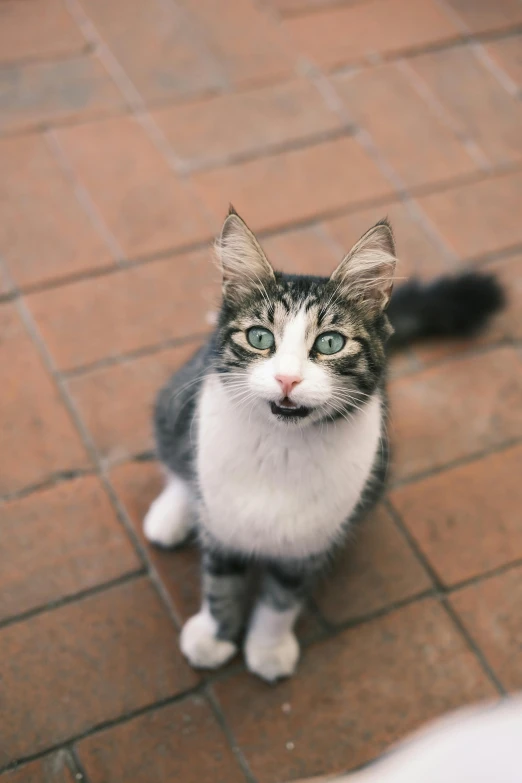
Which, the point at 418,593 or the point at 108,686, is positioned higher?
the point at 108,686

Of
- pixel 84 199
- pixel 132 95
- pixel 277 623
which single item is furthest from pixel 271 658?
pixel 132 95

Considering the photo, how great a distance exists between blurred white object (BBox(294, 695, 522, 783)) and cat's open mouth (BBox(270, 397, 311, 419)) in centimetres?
58

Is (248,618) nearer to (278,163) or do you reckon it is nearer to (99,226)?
(99,226)

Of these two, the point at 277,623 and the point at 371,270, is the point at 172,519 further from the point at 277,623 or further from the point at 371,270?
the point at 371,270

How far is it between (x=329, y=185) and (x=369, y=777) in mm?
1902

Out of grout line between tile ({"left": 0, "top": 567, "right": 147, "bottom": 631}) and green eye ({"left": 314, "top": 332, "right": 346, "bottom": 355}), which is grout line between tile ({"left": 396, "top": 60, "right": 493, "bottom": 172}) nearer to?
green eye ({"left": 314, "top": 332, "right": 346, "bottom": 355})

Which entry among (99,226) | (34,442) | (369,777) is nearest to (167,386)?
(34,442)

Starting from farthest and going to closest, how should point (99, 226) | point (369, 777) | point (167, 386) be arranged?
point (99, 226)
point (167, 386)
point (369, 777)

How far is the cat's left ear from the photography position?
3.93ft

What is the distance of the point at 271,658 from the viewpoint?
5.06ft

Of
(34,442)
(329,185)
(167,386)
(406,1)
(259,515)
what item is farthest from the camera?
(406,1)

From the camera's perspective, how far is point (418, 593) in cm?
171

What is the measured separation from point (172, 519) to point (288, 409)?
600 mm

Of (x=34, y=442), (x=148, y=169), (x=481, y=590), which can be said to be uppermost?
(x=148, y=169)
